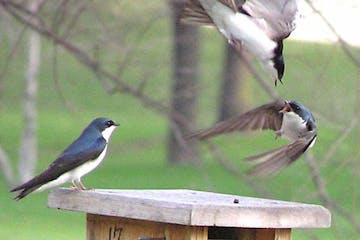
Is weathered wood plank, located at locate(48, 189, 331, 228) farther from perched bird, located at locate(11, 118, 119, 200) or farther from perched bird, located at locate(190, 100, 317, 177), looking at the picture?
perched bird, located at locate(190, 100, 317, 177)

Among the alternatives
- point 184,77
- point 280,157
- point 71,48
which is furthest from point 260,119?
point 184,77

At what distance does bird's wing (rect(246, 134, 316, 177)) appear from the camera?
4.66m

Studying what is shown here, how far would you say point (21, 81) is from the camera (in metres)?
14.7

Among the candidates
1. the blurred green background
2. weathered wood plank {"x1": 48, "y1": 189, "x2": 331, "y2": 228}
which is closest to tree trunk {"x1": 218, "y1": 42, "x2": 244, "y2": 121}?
the blurred green background

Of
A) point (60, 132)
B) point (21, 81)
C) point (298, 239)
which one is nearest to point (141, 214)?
point (298, 239)

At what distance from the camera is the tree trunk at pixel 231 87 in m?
15.4

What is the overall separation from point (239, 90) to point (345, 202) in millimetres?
3089

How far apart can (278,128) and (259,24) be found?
0.45 meters

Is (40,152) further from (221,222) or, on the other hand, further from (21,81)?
(221,222)

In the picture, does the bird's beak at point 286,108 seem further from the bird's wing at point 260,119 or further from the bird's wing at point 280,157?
the bird's wing at point 280,157

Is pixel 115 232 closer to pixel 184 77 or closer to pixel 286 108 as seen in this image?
pixel 286 108

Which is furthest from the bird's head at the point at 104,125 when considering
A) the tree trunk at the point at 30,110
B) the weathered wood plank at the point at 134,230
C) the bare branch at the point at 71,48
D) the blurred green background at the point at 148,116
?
the tree trunk at the point at 30,110

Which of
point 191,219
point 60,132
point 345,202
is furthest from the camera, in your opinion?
point 60,132

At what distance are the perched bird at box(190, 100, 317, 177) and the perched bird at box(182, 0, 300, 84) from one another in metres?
0.17
